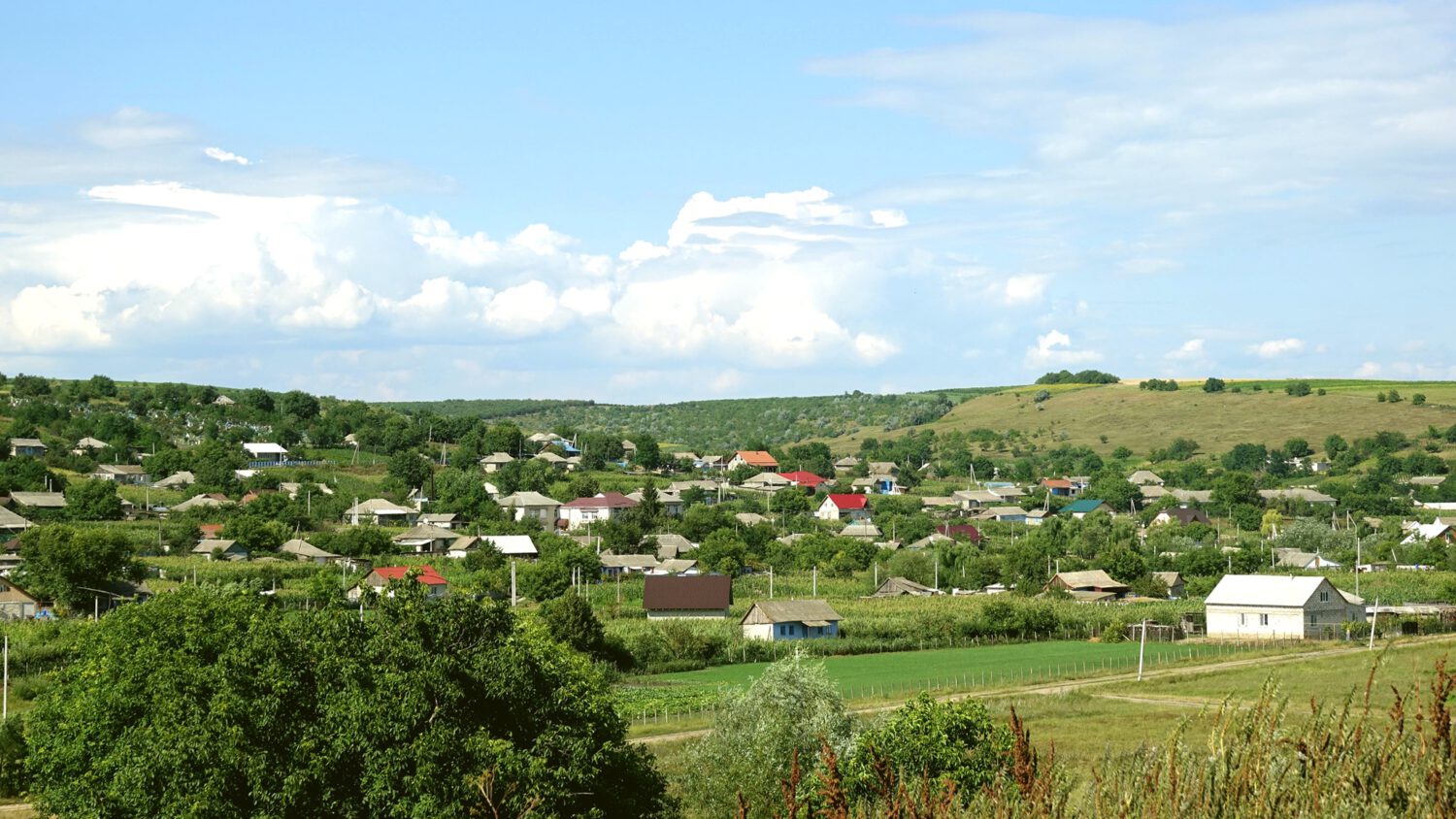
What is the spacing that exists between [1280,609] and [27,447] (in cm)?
9541

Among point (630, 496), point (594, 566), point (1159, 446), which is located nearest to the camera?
point (594, 566)

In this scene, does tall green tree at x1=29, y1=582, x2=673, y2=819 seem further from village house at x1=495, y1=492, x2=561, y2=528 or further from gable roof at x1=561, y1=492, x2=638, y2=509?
gable roof at x1=561, y1=492, x2=638, y2=509

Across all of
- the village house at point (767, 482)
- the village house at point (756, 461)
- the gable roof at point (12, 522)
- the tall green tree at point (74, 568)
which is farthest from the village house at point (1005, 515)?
the tall green tree at point (74, 568)

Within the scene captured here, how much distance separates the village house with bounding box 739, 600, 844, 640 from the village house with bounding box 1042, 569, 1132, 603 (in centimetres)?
2110

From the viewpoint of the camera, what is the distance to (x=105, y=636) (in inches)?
1271

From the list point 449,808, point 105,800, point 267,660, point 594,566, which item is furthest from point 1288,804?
point 594,566

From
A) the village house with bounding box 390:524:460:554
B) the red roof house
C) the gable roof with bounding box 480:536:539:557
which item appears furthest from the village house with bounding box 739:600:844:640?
the red roof house

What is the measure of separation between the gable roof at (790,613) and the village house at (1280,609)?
19.3 meters

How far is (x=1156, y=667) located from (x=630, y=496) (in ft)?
233

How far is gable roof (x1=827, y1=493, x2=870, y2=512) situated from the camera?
13050 centimetres

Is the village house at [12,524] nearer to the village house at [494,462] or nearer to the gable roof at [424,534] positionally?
the gable roof at [424,534]

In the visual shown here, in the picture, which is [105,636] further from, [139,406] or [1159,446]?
[1159,446]

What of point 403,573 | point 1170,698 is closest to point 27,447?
point 403,573

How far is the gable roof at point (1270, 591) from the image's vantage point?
6900 cm
